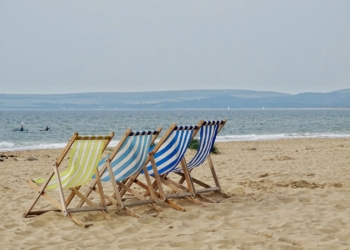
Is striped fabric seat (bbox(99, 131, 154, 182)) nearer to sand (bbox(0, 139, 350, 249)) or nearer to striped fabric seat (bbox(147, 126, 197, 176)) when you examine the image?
striped fabric seat (bbox(147, 126, 197, 176))

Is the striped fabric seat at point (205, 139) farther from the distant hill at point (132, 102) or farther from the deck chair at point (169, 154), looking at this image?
the distant hill at point (132, 102)

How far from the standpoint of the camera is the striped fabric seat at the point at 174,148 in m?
5.63

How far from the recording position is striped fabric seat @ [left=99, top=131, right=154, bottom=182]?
5387 millimetres

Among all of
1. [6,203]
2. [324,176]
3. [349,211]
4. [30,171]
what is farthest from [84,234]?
[30,171]

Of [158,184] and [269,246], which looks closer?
[269,246]

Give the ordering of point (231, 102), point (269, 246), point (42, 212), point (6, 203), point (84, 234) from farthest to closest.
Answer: point (231, 102), point (6, 203), point (42, 212), point (84, 234), point (269, 246)

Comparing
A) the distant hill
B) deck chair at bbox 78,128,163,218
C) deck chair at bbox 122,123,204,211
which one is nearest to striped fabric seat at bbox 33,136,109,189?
deck chair at bbox 78,128,163,218

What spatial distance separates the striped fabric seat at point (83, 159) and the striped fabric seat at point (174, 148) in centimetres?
83

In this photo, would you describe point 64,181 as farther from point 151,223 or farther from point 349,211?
point 349,211

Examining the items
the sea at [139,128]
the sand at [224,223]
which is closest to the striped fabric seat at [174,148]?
the sand at [224,223]

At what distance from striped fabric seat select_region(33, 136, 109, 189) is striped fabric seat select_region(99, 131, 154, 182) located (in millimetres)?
372

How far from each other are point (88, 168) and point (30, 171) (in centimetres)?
538

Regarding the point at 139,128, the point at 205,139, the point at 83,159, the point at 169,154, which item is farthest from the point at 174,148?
the point at 139,128

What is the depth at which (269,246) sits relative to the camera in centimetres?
411
